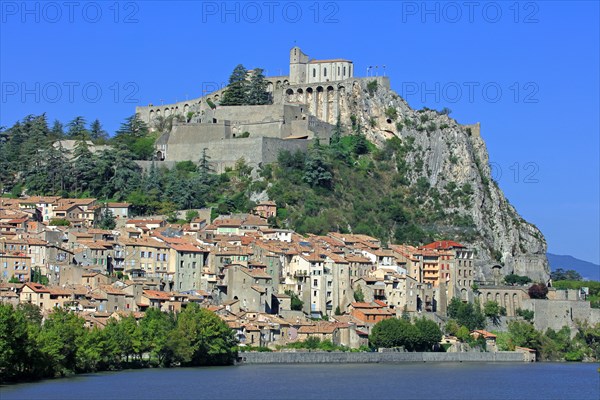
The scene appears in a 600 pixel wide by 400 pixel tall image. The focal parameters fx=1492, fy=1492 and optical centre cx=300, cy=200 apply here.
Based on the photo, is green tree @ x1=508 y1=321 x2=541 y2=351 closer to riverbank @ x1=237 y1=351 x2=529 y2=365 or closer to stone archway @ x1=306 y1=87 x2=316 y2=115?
riverbank @ x1=237 y1=351 x2=529 y2=365

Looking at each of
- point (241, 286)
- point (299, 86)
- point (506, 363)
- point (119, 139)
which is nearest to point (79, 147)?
point (119, 139)

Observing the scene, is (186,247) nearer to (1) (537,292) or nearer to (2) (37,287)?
(2) (37,287)

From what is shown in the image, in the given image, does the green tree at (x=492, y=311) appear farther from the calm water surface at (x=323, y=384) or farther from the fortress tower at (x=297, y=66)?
the fortress tower at (x=297, y=66)

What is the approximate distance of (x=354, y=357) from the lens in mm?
81500

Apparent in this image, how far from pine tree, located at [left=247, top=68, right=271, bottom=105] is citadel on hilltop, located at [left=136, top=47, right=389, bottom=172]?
799 millimetres

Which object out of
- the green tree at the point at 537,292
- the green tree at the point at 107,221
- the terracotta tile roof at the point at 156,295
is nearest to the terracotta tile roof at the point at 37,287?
the terracotta tile roof at the point at 156,295

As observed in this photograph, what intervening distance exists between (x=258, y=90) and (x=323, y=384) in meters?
56.9

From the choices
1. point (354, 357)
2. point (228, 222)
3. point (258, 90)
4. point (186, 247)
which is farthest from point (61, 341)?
point (258, 90)

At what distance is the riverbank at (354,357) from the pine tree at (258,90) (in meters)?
38.6

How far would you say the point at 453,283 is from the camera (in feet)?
319

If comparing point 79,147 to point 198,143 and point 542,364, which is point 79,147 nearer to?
point 198,143

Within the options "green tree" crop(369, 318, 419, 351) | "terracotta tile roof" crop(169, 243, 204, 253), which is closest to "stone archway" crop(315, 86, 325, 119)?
"terracotta tile roof" crop(169, 243, 204, 253)

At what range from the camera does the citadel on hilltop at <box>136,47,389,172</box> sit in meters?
113

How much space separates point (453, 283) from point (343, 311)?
11387 mm
